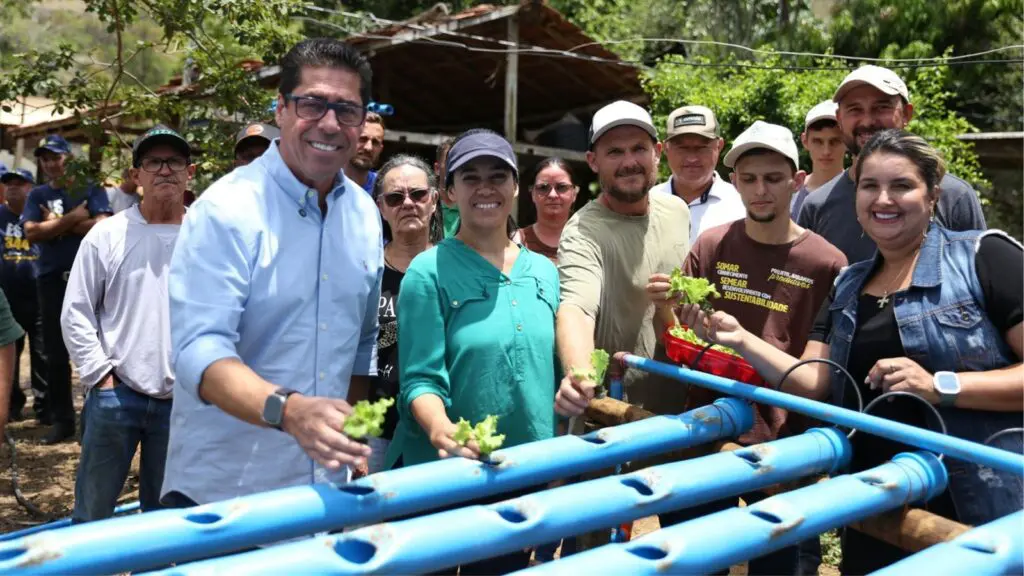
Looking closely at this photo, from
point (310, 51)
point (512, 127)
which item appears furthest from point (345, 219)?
point (512, 127)

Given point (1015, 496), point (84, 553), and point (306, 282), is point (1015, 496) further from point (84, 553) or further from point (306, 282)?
point (84, 553)

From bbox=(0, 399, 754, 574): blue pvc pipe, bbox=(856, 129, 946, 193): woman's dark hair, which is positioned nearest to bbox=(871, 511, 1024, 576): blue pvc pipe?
bbox=(0, 399, 754, 574): blue pvc pipe

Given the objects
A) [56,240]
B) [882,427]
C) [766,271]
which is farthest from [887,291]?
[56,240]

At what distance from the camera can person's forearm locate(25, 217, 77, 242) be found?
8000 millimetres

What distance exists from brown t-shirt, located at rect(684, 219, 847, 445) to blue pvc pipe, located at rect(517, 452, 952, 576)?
0.95m

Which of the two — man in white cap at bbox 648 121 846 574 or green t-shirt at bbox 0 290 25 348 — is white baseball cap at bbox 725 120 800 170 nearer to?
man in white cap at bbox 648 121 846 574

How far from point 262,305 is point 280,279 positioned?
9 centimetres

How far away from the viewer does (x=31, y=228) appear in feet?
26.4

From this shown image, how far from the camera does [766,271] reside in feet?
11.9

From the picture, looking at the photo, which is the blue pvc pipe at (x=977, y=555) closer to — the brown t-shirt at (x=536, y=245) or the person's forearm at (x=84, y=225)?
the brown t-shirt at (x=536, y=245)

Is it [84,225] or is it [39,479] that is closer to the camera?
[39,479]

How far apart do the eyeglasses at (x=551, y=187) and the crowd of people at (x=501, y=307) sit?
0.97 meters

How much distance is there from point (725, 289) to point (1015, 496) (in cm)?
132

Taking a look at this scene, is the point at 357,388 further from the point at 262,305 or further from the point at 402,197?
the point at 402,197
